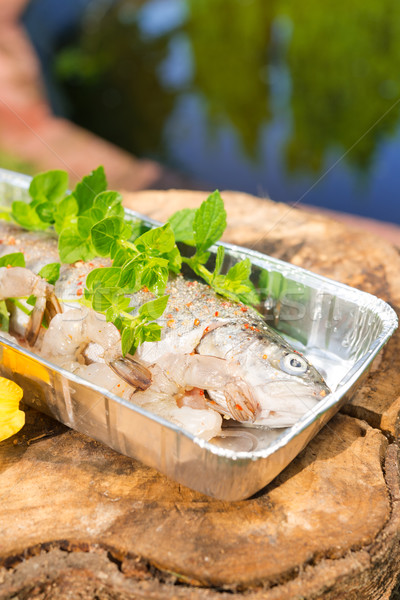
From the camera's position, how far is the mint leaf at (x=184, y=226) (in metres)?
2.21

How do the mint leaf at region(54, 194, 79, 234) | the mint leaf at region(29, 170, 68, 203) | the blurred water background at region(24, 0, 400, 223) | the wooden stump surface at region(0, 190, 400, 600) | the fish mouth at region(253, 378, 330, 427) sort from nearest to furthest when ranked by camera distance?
the wooden stump surface at region(0, 190, 400, 600) → the fish mouth at region(253, 378, 330, 427) → the mint leaf at region(54, 194, 79, 234) → the mint leaf at region(29, 170, 68, 203) → the blurred water background at region(24, 0, 400, 223)

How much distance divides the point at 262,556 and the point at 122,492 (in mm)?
407

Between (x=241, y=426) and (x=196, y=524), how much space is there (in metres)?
0.32

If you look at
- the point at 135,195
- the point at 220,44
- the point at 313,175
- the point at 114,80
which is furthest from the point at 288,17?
the point at 135,195

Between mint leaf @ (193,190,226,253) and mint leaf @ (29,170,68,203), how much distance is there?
1.91 feet

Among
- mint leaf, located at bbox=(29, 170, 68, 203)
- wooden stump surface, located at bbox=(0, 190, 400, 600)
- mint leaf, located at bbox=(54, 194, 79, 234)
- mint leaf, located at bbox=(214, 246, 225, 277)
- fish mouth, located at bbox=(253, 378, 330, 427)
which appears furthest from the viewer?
mint leaf, located at bbox=(29, 170, 68, 203)

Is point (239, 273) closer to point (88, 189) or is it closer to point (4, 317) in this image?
point (88, 189)

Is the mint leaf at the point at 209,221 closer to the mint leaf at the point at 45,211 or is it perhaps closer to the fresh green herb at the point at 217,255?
the fresh green herb at the point at 217,255

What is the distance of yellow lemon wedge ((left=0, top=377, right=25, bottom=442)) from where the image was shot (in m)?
1.71

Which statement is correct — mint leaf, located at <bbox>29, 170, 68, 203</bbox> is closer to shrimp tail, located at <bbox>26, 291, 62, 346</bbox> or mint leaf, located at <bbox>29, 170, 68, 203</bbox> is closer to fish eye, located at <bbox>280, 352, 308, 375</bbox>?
shrimp tail, located at <bbox>26, 291, 62, 346</bbox>

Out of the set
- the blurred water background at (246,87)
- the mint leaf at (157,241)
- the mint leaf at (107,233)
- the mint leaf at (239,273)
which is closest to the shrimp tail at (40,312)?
the mint leaf at (107,233)

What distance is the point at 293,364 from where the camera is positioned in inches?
70.7

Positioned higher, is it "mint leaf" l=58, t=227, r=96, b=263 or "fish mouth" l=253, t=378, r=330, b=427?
Result: "mint leaf" l=58, t=227, r=96, b=263

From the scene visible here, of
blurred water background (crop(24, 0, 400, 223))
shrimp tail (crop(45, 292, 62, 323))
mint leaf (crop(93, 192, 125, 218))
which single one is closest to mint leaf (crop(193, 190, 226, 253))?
mint leaf (crop(93, 192, 125, 218))
